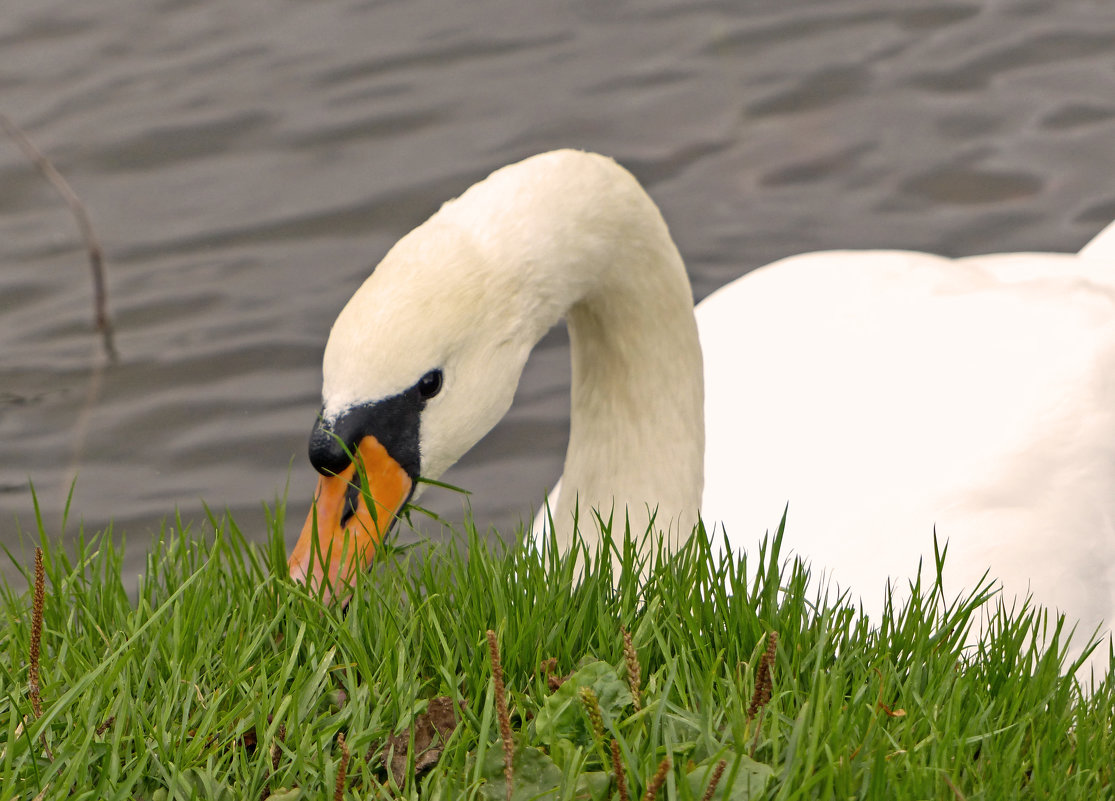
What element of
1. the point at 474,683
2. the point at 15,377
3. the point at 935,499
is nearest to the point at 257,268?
the point at 15,377

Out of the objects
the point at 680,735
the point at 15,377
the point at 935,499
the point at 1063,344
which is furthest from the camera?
the point at 15,377

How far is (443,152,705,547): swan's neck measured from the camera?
2.64m

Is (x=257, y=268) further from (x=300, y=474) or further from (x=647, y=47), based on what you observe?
(x=647, y=47)

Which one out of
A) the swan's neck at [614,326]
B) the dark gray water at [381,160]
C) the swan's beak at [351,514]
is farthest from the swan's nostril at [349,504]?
the dark gray water at [381,160]

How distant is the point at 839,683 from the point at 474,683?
554 mm

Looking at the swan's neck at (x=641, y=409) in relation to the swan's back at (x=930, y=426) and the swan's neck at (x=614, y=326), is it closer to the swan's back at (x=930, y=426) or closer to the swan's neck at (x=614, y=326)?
the swan's neck at (x=614, y=326)

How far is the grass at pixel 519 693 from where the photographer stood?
76.1 inches

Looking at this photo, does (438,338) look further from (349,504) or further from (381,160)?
(381,160)

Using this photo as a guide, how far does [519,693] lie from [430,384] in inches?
23.1

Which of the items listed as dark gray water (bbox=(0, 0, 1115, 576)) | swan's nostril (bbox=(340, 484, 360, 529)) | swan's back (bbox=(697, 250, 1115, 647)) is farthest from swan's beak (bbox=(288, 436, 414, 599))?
dark gray water (bbox=(0, 0, 1115, 576))

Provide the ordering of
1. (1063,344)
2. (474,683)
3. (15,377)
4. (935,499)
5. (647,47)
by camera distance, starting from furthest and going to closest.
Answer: (647,47)
(15,377)
(1063,344)
(935,499)
(474,683)

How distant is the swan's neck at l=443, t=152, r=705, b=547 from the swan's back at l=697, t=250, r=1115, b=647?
463 mm

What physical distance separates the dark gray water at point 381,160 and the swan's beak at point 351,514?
208 cm

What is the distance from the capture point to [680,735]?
6.59 feet
